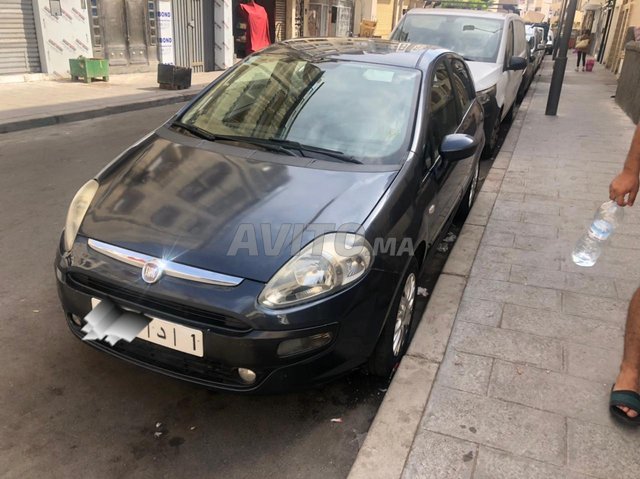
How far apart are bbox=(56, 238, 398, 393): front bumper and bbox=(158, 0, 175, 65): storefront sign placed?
1354 cm

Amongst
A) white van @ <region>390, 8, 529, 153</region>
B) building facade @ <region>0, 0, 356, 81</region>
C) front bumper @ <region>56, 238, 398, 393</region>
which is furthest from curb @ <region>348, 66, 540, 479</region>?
building facade @ <region>0, 0, 356, 81</region>

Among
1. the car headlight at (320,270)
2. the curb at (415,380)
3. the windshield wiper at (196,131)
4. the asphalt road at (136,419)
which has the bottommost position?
the asphalt road at (136,419)

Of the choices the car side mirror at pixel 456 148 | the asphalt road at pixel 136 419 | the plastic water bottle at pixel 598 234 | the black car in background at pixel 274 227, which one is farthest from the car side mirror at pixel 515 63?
the asphalt road at pixel 136 419

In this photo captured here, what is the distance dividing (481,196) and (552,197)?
0.74m

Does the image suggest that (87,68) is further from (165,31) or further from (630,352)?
(630,352)

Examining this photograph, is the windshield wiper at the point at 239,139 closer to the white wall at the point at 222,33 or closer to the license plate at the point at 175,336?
the license plate at the point at 175,336

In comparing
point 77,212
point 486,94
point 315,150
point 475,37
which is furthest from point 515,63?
point 77,212

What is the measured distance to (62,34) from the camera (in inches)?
476

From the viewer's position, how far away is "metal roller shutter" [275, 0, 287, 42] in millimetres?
21469

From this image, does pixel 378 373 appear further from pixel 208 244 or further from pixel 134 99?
pixel 134 99

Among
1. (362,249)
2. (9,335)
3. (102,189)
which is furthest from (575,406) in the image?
(9,335)

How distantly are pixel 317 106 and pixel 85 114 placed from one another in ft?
24.4

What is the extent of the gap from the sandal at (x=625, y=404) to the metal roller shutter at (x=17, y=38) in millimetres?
12418

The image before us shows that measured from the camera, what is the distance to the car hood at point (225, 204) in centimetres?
236
